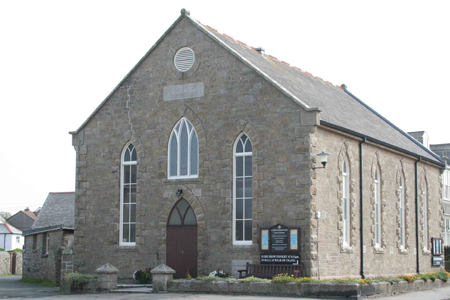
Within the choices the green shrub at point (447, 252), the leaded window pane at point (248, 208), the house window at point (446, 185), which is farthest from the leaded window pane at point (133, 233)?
the house window at point (446, 185)

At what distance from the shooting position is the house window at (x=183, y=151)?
25844 millimetres

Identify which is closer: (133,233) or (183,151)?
(183,151)

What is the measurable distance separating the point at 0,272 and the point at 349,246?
29.3 m

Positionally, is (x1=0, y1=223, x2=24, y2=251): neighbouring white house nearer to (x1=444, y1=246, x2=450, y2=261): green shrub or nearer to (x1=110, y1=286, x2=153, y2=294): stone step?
(x1=444, y1=246, x2=450, y2=261): green shrub

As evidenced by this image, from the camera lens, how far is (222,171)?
2483 cm

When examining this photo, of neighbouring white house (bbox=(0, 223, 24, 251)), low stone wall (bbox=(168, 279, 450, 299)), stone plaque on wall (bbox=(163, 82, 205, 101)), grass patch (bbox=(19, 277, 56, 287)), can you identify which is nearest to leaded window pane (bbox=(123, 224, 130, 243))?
stone plaque on wall (bbox=(163, 82, 205, 101))

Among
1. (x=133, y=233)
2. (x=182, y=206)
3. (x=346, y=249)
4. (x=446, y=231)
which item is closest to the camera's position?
(x=346, y=249)

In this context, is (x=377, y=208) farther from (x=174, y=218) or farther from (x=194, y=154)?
(x=174, y=218)

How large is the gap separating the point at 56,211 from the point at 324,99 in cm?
1833

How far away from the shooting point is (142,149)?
26.9 meters

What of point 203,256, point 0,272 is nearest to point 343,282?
point 203,256

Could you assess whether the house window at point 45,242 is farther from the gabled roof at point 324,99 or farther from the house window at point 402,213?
the house window at point 402,213

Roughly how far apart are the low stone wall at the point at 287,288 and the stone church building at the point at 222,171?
7.20ft

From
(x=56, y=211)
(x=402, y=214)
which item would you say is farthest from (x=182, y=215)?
(x=56, y=211)
